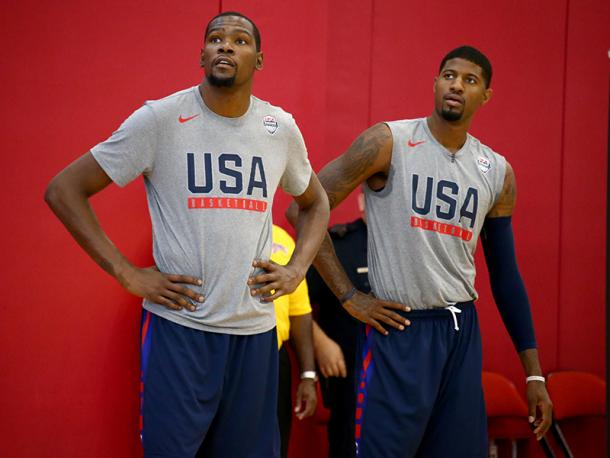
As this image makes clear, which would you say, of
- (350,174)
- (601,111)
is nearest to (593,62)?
(601,111)

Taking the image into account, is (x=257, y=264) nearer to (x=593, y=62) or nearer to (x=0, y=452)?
(x=0, y=452)

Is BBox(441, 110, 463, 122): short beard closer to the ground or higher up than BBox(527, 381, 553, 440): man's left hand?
higher up

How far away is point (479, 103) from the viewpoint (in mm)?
3383

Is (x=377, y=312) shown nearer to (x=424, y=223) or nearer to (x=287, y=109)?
(x=424, y=223)

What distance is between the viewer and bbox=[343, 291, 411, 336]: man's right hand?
307 cm

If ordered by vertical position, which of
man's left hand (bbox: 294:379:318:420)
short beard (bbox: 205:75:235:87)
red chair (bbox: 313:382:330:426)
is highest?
short beard (bbox: 205:75:235:87)

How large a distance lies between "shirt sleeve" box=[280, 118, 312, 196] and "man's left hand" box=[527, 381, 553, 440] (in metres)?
1.33

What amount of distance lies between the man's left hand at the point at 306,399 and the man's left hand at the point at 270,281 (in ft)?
3.99

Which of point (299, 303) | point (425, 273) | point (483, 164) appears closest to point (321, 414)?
point (299, 303)

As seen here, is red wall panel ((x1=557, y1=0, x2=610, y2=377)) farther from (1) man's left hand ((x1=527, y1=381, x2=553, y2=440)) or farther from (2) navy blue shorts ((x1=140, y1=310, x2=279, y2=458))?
(2) navy blue shorts ((x1=140, y1=310, x2=279, y2=458))

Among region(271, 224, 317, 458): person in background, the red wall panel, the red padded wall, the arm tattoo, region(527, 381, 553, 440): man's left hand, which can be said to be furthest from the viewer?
the red wall panel

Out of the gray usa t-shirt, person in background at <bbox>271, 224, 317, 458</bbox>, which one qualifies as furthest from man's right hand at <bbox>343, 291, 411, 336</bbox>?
person in background at <bbox>271, 224, 317, 458</bbox>

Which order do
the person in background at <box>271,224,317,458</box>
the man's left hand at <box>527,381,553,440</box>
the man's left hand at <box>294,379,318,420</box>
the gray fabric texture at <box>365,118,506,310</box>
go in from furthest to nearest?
the person in background at <box>271,224,317,458</box>, the man's left hand at <box>294,379,318,420</box>, the man's left hand at <box>527,381,553,440</box>, the gray fabric texture at <box>365,118,506,310</box>

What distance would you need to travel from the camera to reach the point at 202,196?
2494 mm
